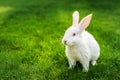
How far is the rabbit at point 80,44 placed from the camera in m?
3.80

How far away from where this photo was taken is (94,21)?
6707mm

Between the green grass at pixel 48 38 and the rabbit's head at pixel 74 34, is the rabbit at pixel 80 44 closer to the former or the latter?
the rabbit's head at pixel 74 34

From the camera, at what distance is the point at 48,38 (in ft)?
18.1

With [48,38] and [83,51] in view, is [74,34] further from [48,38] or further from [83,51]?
[48,38]

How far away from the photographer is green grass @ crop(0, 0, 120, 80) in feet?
13.3

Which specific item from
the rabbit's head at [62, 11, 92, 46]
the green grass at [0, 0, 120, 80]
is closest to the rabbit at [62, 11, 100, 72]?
the rabbit's head at [62, 11, 92, 46]

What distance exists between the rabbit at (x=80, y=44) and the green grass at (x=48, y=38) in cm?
13

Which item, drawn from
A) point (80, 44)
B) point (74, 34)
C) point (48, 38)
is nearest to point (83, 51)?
point (80, 44)

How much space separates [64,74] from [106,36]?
184 cm

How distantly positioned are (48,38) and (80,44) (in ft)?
5.49

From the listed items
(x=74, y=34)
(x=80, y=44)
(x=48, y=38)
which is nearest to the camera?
(x=74, y=34)

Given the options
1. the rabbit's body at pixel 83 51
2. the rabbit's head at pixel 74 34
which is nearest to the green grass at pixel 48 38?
the rabbit's body at pixel 83 51

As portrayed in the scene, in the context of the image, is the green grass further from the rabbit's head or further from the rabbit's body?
the rabbit's head

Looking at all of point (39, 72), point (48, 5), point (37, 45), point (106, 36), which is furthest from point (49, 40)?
point (48, 5)
